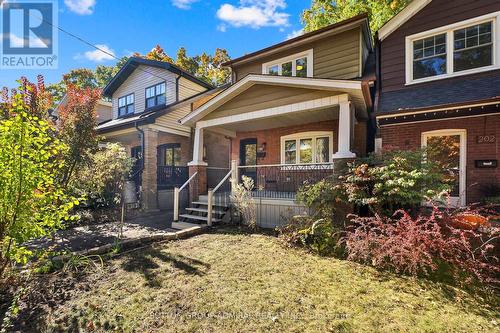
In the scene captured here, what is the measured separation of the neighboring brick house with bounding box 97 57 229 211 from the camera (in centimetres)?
1110

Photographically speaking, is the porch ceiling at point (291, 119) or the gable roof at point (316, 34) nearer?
the porch ceiling at point (291, 119)

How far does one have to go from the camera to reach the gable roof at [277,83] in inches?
242

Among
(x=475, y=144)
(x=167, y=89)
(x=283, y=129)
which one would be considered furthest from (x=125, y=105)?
(x=475, y=144)

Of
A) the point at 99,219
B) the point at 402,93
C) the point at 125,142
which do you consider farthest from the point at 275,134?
the point at 125,142

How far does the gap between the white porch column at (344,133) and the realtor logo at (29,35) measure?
10879 mm

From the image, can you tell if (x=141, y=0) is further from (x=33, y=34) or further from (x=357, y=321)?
(x=357, y=321)

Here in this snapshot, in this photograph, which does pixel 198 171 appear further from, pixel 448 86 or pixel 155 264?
pixel 448 86

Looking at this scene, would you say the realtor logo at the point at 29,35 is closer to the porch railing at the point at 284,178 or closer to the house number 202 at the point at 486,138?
the porch railing at the point at 284,178

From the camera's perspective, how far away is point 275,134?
10273 mm

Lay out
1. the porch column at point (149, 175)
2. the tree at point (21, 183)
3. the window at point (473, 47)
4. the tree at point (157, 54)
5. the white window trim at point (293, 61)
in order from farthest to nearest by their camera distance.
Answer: the tree at point (157, 54) → the porch column at point (149, 175) → the white window trim at point (293, 61) → the window at point (473, 47) → the tree at point (21, 183)

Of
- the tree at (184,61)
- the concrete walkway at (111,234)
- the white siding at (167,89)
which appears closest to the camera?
the concrete walkway at (111,234)

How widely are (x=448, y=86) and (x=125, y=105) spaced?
16.1m

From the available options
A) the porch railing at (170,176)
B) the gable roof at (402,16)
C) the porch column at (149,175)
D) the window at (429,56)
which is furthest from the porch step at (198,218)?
the gable roof at (402,16)

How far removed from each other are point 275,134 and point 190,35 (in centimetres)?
960
